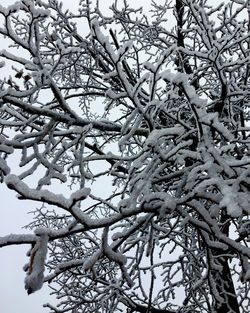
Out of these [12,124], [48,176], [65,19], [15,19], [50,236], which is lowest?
[50,236]

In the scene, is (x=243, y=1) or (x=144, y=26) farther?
(x=144, y=26)

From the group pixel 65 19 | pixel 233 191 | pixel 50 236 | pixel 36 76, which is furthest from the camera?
pixel 65 19

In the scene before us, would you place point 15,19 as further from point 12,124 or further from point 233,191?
point 233,191

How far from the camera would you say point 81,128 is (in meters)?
2.76

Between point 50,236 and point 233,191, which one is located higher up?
point 233,191

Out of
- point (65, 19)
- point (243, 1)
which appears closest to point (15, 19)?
point (65, 19)

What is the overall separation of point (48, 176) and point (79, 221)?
703 millimetres

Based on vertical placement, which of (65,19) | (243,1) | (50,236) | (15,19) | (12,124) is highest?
(15,19)

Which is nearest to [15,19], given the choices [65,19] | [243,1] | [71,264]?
[65,19]

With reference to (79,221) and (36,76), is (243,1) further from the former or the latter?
(79,221)

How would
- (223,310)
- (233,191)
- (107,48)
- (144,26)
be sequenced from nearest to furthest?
(233,191) < (107,48) < (223,310) < (144,26)

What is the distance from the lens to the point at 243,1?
3742 millimetres

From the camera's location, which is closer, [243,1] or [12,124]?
[12,124]

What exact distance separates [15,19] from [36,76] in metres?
3.76
